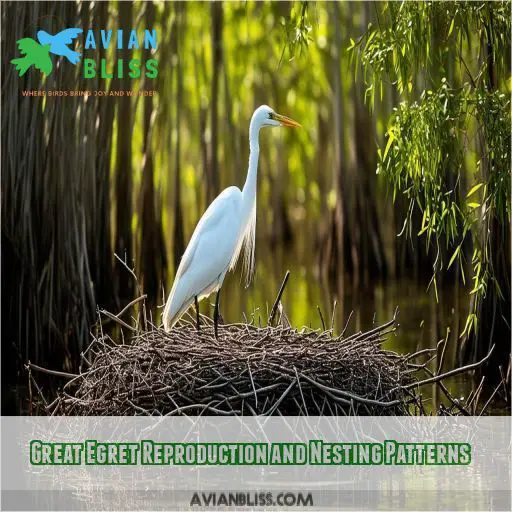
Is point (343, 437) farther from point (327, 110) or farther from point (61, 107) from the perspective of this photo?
point (327, 110)

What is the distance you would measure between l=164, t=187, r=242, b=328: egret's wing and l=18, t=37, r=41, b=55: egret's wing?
1489 millimetres

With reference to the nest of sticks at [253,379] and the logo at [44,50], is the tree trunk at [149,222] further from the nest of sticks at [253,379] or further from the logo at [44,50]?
the nest of sticks at [253,379]

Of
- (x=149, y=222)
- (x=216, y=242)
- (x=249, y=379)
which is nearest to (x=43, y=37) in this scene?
(x=216, y=242)

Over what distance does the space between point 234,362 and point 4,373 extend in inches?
89.9

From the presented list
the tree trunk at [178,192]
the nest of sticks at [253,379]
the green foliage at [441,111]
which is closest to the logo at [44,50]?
the green foliage at [441,111]

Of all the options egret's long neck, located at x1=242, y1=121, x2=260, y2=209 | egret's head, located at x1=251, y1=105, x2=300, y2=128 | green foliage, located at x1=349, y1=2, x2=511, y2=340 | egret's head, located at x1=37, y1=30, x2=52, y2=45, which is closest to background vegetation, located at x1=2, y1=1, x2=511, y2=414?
green foliage, located at x1=349, y1=2, x2=511, y2=340

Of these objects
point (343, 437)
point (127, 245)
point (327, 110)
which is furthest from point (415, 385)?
point (327, 110)

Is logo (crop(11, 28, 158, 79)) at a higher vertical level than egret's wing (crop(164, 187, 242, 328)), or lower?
Result: higher

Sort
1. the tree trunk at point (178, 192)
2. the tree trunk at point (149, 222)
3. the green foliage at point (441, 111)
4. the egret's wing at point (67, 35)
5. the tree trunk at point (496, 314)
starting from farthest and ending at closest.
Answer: the tree trunk at point (178, 192)
the tree trunk at point (149, 222)
the egret's wing at point (67, 35)
the tree trunk at point (496, 314)
the green foliage at point (441, 111)

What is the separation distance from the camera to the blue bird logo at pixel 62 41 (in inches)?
252

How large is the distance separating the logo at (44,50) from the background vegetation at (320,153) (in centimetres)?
10

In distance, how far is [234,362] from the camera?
4.73m

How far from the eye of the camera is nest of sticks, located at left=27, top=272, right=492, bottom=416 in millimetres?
4621

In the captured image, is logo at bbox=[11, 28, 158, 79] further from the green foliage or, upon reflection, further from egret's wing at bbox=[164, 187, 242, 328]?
the green foliage
